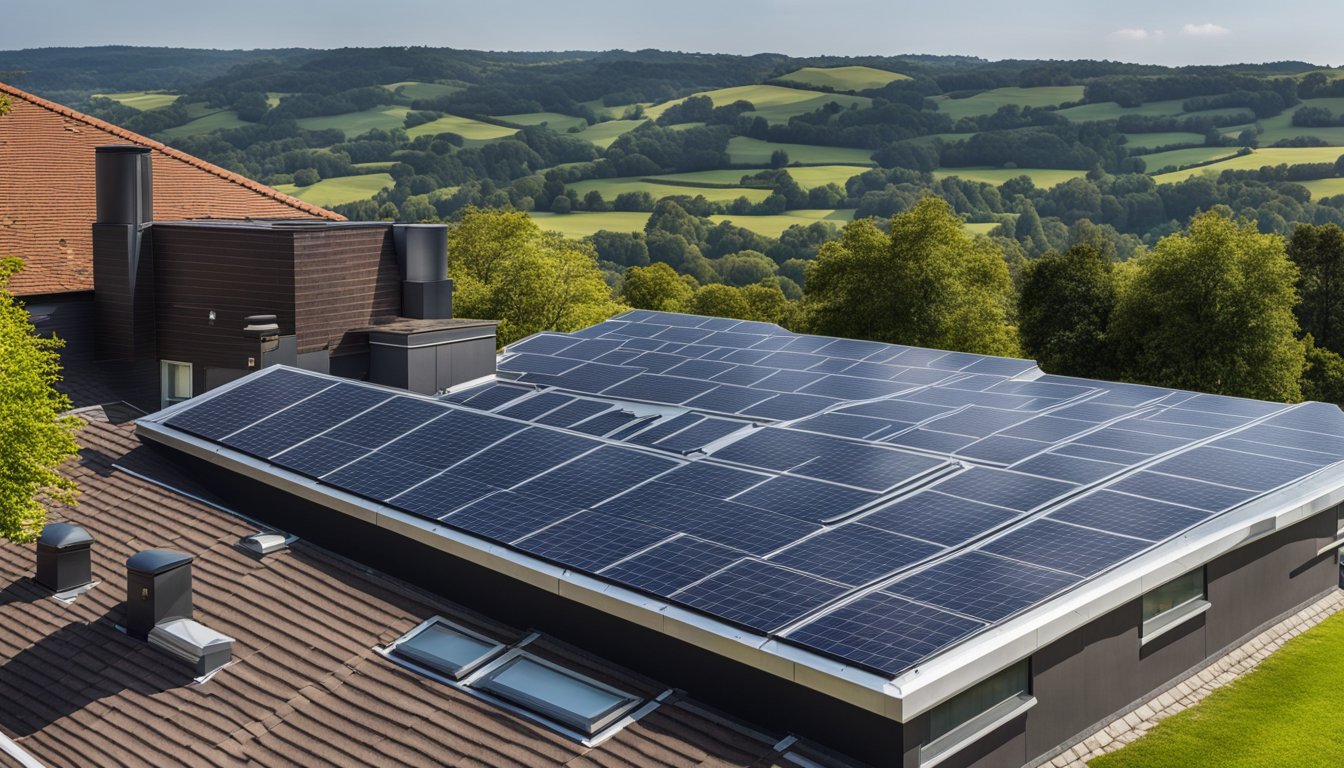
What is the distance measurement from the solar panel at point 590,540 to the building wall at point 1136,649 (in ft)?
17.0

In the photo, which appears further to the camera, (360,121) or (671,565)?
(360,121)

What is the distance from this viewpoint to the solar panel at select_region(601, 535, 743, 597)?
16375 millimetres

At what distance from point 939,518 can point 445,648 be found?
7753 millimetres

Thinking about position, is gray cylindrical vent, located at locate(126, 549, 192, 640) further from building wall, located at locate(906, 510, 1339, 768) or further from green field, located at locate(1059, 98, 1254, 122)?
Answer: green field, located at locate(1059, 98, 1254, 122)

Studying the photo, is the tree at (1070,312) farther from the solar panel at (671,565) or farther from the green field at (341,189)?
the green field at (341,189)

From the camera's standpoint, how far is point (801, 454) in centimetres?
2144

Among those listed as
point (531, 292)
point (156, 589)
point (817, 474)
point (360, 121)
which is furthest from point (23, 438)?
point (360, 121)

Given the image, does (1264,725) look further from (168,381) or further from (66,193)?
(66,193)

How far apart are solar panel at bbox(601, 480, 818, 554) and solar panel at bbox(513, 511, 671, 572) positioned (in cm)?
29

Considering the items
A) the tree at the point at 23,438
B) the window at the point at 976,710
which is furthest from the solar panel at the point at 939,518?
the tree at the point at 23,438

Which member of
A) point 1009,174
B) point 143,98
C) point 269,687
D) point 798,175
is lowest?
point 269,687

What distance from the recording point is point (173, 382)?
33.1 m

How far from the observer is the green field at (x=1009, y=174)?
164375 millimetres

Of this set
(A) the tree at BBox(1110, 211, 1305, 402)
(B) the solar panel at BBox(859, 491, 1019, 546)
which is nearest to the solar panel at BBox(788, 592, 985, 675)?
(B) the solar panel at BBox(859, 491, 1019, 546)
